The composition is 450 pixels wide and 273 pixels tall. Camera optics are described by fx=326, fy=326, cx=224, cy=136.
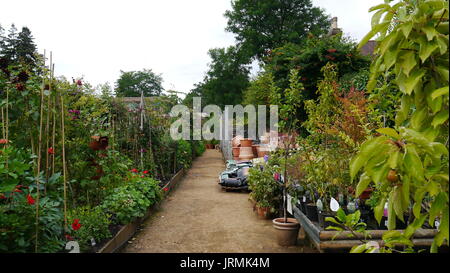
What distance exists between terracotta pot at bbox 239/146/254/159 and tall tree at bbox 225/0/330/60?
29.6 feet

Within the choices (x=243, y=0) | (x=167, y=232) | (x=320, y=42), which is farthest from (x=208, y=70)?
(x=167, y=232)

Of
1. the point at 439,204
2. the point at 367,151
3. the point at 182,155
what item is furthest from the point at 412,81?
the point at 182,155

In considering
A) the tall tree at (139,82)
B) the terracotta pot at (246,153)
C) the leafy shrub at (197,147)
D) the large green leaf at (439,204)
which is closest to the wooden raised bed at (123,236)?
the large green leaf at (439,204)

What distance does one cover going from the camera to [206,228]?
4707 mm

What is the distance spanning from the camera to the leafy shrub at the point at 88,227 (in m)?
3.20

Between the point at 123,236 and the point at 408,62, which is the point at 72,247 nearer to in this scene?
the point at 123,236

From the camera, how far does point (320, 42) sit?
27.0ft

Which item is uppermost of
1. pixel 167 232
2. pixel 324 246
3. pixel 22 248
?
pixel 22 248

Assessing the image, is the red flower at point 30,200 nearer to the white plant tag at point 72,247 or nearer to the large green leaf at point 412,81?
the white plant tag at point 72,247

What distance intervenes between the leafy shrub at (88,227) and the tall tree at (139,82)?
42723 millimetres

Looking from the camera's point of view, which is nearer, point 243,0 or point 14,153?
point 14,153

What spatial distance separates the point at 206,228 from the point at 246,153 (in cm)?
683
